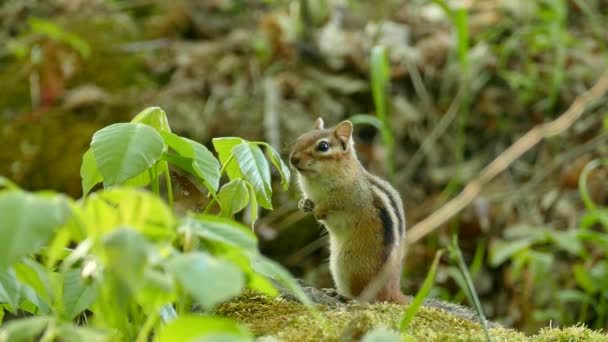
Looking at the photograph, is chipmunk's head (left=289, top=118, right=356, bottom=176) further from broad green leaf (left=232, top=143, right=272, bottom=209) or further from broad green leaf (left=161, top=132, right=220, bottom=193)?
broad green leaf (left=161, top=132, right=220, bottom=193)

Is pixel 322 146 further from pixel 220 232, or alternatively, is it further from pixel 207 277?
pixel 207 277

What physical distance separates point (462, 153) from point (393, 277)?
3.32m

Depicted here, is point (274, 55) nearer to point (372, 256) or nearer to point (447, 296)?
point (447, 296)

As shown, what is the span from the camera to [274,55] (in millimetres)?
6172

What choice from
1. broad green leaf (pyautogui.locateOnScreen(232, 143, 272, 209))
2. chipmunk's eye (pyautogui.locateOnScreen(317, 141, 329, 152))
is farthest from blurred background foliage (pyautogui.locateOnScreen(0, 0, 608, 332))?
broad green leaf (pyautogui.locateOnScreen(232, 143, 272, 209))

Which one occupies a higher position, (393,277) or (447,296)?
(393,277)

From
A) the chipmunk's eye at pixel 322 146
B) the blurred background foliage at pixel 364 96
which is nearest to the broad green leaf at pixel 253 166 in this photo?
the chipmunk's eye at pixel 322 146

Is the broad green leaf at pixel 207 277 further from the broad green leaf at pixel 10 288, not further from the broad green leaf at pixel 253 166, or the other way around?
the broad green leaf at pixel 253 166

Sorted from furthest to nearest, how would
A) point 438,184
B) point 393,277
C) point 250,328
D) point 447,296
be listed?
point 438,184
point 447,296
point 393,277
point 250,328

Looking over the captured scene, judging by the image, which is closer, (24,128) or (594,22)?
(24,128)

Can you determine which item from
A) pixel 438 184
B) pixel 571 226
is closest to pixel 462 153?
pixel 438 184

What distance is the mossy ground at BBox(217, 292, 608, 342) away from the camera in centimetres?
196

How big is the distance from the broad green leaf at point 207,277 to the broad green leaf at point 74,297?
2.03ft

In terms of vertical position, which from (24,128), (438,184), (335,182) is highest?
(335,182)
